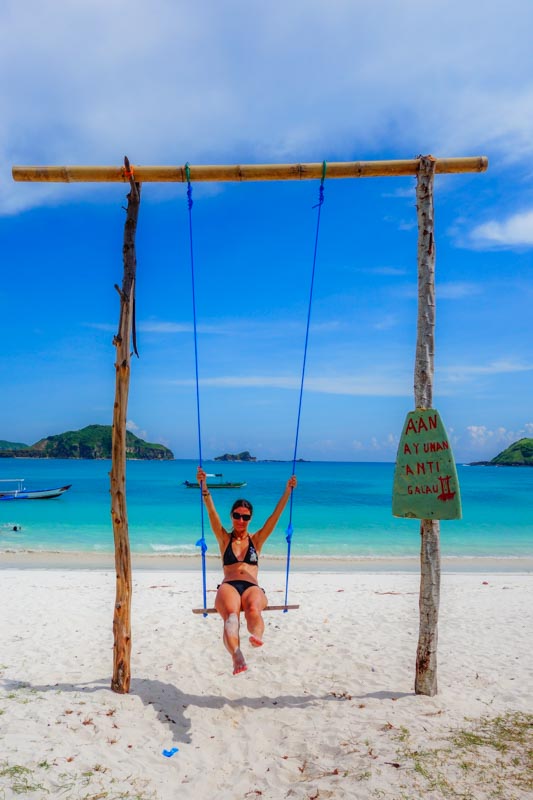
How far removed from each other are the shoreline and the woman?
6.76m

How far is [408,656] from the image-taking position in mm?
5145

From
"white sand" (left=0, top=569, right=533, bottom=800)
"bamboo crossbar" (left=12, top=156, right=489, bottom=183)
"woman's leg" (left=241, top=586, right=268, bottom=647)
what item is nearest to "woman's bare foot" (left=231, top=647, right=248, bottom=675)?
"woman's leg" (left=241, top=586, right=268, bottom=647)

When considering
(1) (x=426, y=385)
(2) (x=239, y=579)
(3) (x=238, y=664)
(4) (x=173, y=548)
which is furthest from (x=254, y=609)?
(4) (x=173, y=548)

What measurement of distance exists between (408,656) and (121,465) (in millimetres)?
3032

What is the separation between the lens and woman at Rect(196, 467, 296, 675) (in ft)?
12.2

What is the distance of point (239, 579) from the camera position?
4.20 m

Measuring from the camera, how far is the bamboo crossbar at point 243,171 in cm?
432

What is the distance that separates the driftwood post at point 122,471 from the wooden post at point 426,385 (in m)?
2.01

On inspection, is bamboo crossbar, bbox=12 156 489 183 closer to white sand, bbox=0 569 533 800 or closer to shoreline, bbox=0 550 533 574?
white sand, bbox=0 569 533 800

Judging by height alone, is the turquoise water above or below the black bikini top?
below

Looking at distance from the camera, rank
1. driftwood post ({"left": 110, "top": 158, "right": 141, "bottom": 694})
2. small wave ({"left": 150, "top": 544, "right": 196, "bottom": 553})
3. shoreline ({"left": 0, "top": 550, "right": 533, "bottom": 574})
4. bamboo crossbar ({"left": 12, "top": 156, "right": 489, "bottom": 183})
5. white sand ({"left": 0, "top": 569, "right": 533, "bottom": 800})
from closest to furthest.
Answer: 1. white sand ({"left": 0, "top": 569, "right": 533, "bottom": 800})
2. driftwood post ({"left": 110, "top": 158, "right": 141, "bottom": 694})
3. bamboo crossbar ({"left": 12, "top": 156, "right": 489, "bottom": 183})
4. shoreline ({"left": 0, "top": 550, "right": 533, "bottom": 574})
5. small wave ({"left": 150, "top": 544, "right": 196, "bottom": 553})

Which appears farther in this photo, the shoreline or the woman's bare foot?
the shoreline

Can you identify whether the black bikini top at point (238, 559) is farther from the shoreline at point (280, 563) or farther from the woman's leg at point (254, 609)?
the shoreline at point (280, 563)

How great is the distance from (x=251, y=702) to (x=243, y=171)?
149 inches
